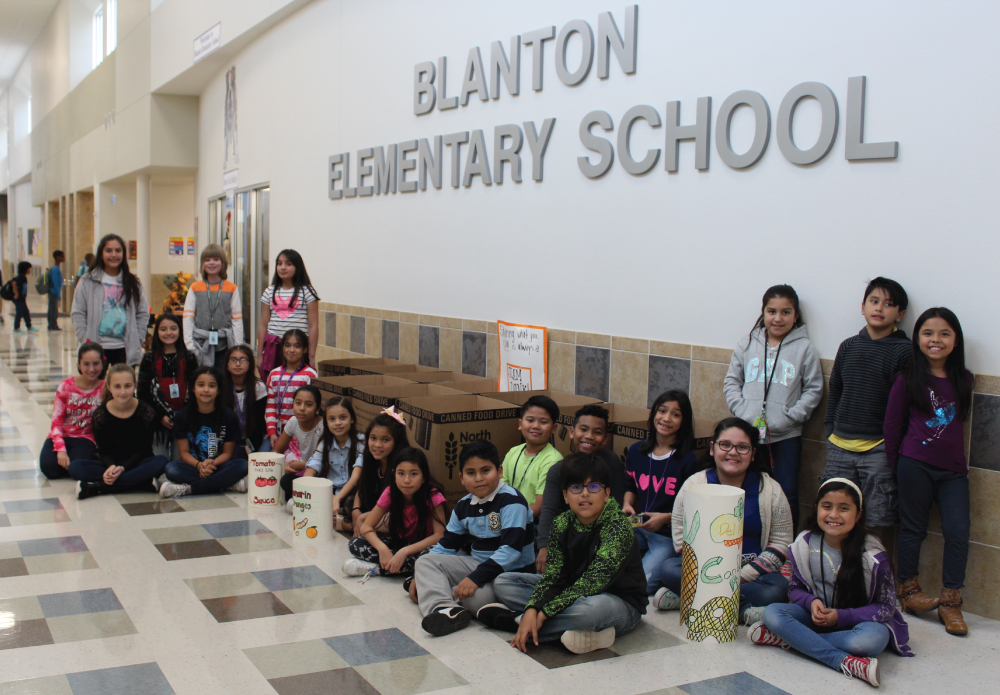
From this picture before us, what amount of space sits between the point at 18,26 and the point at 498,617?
2693 centimetres

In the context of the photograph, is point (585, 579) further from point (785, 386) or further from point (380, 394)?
point (380, 394)

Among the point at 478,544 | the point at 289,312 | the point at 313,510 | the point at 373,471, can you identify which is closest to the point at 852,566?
the point at 478,544

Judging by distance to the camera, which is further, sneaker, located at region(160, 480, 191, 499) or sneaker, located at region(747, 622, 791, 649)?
sneaker, located at region(160, 480, 191, 499)

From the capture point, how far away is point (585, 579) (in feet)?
11.2

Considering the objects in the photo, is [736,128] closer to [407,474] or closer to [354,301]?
[407,474]

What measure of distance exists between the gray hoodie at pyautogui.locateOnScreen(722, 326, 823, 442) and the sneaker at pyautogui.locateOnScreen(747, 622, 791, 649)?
113cm

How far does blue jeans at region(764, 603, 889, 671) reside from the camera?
10.8ft

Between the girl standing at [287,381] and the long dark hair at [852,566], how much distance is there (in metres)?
3.86

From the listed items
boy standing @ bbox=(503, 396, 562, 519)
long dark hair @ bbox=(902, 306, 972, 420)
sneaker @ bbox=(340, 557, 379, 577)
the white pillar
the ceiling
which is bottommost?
sneaker @ bbox=(340, 557, 379, 577)

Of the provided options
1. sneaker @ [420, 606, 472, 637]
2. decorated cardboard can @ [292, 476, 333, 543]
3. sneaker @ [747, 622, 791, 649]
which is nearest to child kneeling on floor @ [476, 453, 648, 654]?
sneaker @ [420, 606, 472, 637]

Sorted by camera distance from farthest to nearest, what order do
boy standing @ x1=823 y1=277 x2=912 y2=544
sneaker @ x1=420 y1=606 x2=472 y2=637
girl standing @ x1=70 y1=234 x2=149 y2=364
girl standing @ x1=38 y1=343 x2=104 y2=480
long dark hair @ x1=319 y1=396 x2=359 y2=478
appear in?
girl standing @ x1=70 y1=234 x2=149 y2=364 → girl standing @ x1=38 y1=343 x2=104 y2=480 → long dark hair @ x1=319 y1=396 x2=359 y2=478 → boy standing @ x1=823 y1=277 x2=912 y2=544 → sneaker @ x1=420 y1=606 x2=472 y2=637

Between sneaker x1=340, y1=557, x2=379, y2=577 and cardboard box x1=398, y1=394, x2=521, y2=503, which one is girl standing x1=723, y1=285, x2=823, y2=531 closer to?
cardboard box x1=398, y1=394, x2=521, y2=503

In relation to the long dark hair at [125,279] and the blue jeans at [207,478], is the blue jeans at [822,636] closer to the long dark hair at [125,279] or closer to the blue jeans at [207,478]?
the blue jeans at [207,478]

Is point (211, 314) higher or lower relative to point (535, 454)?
higher
